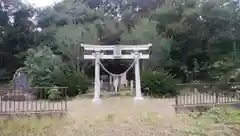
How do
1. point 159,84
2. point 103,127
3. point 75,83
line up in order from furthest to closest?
point 75,83, point 159,84, point 103,127

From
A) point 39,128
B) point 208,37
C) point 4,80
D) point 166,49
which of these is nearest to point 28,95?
point 39,128

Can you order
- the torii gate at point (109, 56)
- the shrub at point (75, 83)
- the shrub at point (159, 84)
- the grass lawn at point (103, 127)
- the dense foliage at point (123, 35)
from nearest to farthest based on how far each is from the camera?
the grass lawn at point (103, 127), the torii gate at point (109, 56), the shrub at point (159, 84), the shrub at point (75, 83), the dense foliage at point (123, 35)

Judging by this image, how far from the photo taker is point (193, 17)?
1535 cm

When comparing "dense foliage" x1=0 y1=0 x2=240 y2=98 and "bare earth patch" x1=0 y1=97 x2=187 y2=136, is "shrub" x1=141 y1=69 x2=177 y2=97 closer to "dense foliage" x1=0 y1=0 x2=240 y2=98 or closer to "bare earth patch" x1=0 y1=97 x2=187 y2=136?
"dense foliage" x1=0 y1=0 x2=240 y2=98

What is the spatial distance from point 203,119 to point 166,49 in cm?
851

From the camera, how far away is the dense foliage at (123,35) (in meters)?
13.1

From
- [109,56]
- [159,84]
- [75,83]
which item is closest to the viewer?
[109,56]

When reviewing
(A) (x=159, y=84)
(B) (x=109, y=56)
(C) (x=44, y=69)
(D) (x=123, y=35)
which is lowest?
(A) (x=159, y=84)

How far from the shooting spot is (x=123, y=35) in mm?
14523

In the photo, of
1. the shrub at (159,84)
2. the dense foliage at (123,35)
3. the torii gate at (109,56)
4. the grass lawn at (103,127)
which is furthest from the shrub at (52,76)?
the grass lawn at (103,127)

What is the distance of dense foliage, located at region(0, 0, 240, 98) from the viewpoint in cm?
1311

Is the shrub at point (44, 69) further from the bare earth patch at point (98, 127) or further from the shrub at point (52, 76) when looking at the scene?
the bare earth patch at point (98, 127)

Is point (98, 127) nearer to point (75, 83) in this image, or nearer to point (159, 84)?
point (159, 84)

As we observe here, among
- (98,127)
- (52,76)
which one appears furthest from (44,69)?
(98,127)
